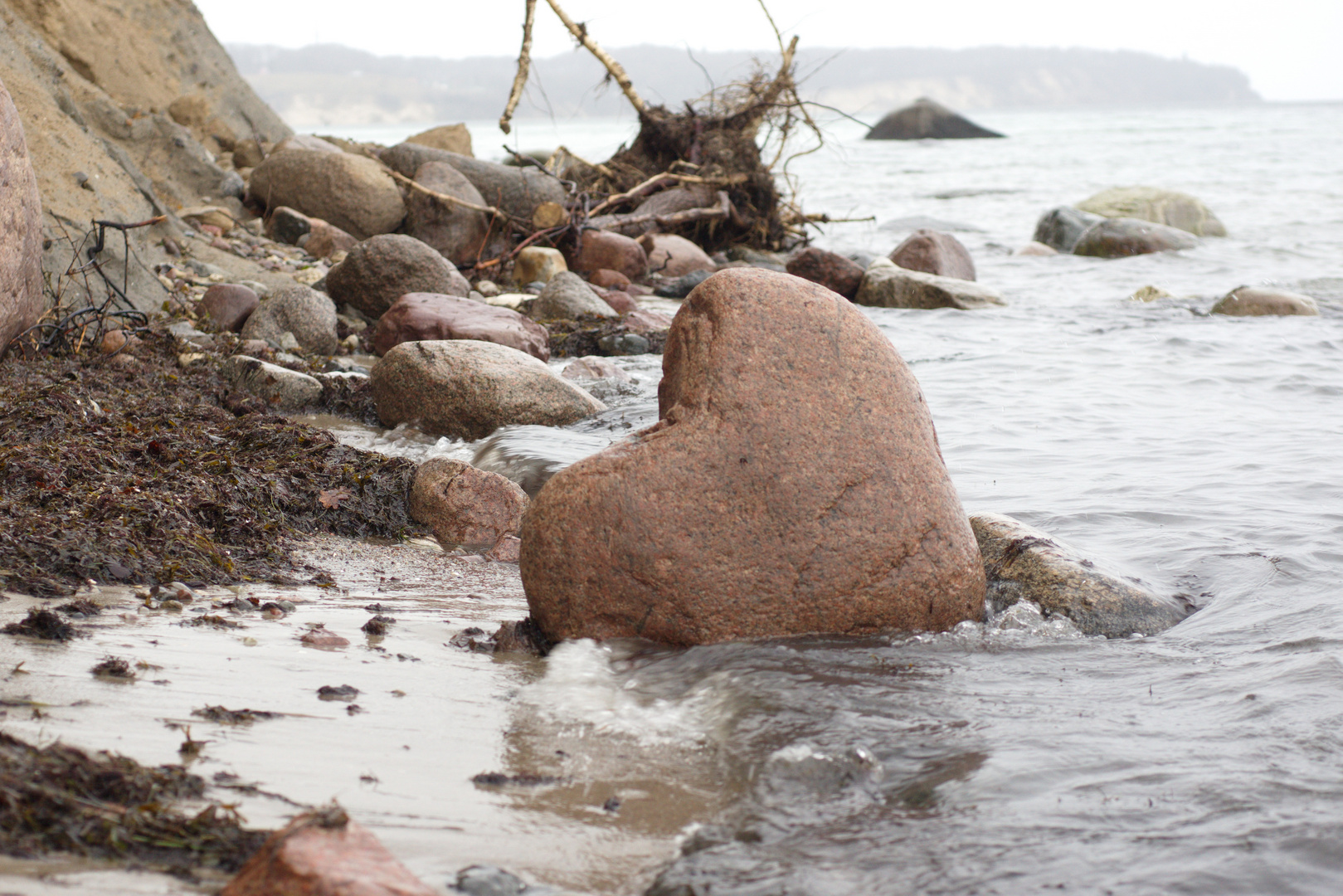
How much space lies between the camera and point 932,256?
13141mm

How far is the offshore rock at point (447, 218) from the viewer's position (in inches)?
446

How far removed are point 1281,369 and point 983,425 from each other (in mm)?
3139

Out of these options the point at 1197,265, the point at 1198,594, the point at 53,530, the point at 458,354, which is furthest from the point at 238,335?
the point at 1197,265

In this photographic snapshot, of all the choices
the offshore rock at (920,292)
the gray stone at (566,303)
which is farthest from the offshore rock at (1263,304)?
the gray stone at (566,303)

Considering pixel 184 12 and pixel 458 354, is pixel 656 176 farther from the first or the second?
pixel 458 354

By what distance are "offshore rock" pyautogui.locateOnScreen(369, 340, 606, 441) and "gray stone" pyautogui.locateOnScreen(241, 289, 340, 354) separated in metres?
1.49

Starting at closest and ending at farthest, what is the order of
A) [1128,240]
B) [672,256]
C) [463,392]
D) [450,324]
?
[463,392], [450,324], [672,256], [1128,240]

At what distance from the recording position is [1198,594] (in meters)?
4.21

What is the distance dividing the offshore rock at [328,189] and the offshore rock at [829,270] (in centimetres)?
467

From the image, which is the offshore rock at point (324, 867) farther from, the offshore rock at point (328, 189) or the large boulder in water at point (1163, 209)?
the large boulder in water at point (1163, 209)

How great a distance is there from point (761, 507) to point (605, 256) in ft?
29.7

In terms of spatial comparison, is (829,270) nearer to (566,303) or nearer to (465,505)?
(566,303)

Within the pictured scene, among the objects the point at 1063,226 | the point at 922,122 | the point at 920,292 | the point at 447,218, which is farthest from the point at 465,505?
the point at 922,122

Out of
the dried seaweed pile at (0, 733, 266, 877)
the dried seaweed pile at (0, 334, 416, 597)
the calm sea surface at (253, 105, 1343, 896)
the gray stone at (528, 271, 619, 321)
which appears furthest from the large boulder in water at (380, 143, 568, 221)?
the dried seaweed pile at (0, 733, 266, 877)
